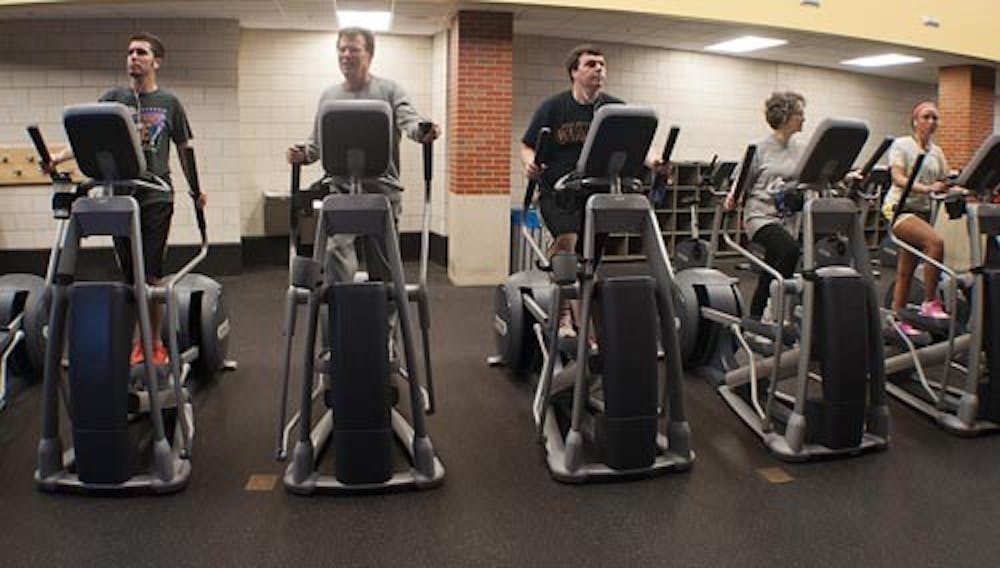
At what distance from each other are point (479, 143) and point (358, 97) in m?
4.13

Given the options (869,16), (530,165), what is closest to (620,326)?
(530,165)

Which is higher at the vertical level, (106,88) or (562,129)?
(106,88)

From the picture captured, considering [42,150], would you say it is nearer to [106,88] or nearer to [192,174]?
[192,174]

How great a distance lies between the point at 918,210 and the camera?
499cm

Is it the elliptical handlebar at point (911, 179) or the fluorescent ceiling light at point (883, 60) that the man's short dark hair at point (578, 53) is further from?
the fluorescent ceiling light at point (883, 60)

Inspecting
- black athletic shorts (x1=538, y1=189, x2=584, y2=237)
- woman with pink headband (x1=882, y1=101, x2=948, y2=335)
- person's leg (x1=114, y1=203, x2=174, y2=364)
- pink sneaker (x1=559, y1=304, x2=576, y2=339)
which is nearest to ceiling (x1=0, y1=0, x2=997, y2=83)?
woman with pink headband (x1=882, y1=101, x2=948, y2=335)

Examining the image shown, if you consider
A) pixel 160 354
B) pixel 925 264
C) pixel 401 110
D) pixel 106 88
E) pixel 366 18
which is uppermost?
pixel 366 18

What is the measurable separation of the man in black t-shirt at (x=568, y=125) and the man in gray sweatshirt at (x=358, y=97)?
62cm

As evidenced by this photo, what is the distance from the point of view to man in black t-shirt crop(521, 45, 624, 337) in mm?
3732

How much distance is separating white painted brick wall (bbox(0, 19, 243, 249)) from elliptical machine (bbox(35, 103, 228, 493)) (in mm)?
5169

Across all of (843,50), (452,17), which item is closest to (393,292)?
(452,17)

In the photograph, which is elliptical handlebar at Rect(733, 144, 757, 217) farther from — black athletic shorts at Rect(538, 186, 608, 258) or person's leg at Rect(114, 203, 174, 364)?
person's leg at Rect(114, 203, 174, 364)

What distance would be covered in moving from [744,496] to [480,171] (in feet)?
17.2

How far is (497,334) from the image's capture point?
4.71 meters
